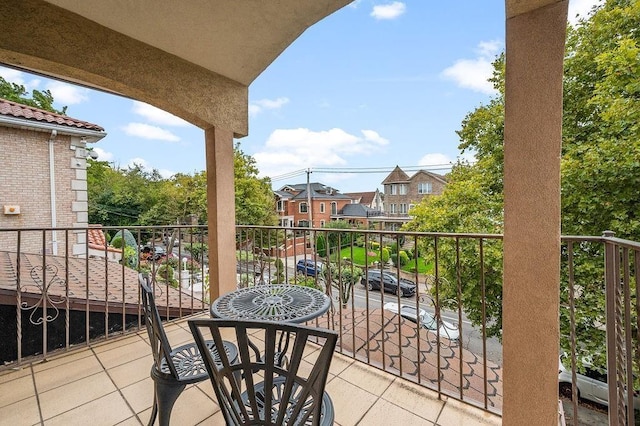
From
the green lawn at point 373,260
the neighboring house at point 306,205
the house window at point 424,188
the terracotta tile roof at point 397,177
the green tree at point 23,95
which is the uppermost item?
the green tree at point 23,95

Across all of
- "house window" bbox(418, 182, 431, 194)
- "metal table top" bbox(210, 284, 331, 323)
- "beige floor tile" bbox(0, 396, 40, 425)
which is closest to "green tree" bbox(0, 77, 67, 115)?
"beige floor tile" bbox(0, 396, 40, 425)

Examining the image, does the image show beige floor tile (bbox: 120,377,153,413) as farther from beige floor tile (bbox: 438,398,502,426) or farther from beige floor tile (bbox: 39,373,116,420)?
beige floor tile (bbox: 438,398,502,426)

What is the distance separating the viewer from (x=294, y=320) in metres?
1.36

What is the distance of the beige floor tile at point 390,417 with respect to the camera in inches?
62.6

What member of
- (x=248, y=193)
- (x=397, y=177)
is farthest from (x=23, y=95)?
(x=397, y=177)

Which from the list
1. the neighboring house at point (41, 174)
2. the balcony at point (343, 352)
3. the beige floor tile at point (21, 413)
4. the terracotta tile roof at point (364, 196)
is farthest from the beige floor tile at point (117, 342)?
the terracotta tile roof at point (364, 196)

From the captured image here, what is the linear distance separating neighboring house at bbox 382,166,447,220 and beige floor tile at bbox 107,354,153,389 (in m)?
21.4

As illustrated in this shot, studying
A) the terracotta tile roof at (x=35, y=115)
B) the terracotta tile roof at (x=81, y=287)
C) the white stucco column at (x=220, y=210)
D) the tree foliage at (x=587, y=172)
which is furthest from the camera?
the terracotta tile roof at (x=35, y=115)

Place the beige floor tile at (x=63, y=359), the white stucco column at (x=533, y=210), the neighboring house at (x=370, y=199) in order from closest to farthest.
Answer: the white stucco column at (x=533, y=210)
the beige floor tile at (x=63, y=359)
the neighboring house at (x=370, y=199)

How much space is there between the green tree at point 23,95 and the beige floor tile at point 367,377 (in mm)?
15616

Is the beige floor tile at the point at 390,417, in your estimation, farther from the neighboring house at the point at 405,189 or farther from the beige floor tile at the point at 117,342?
the neighboring house at the point at 405,189

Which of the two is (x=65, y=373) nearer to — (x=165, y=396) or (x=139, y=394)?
(x=139, y=394)

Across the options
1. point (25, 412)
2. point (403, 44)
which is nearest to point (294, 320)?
point (25, 412)

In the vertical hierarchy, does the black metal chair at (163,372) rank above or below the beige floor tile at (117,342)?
above
